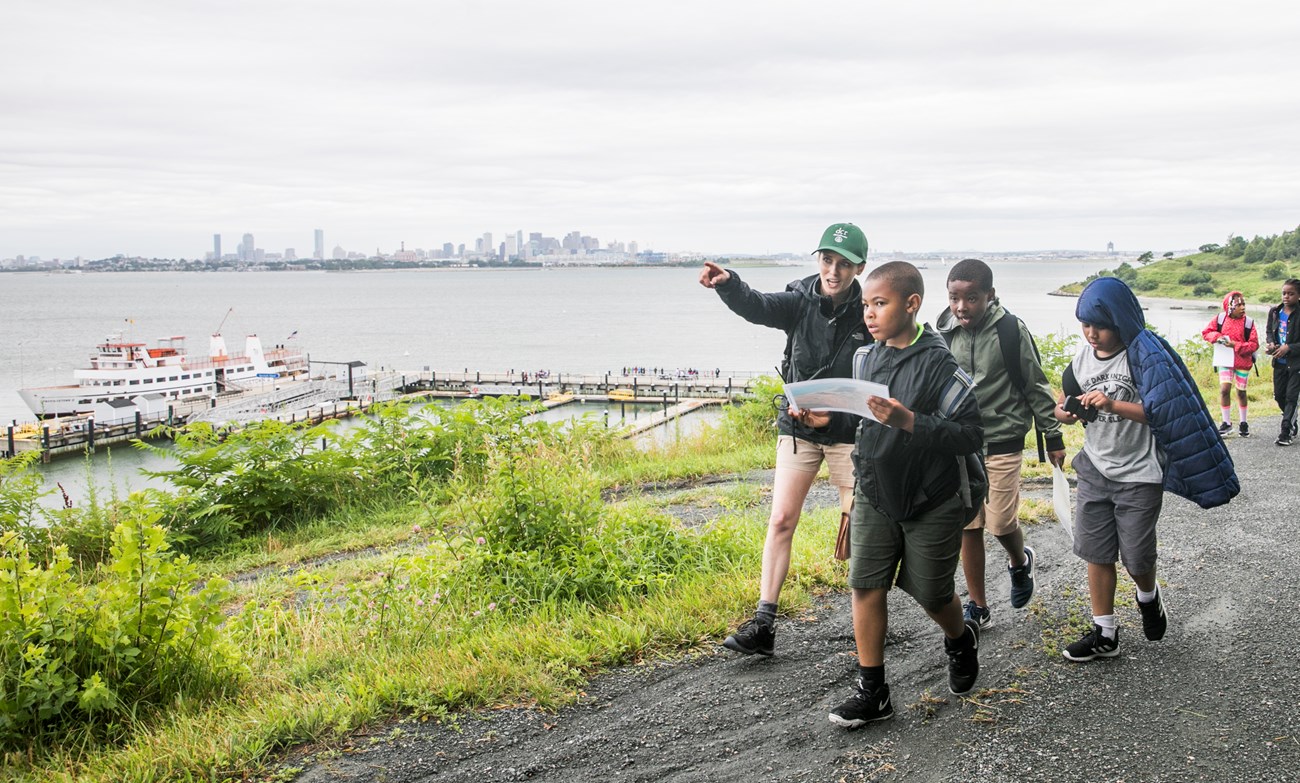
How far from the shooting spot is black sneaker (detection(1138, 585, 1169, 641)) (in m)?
4.29

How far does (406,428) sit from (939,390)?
8466 mm

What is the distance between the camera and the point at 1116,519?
420 cm

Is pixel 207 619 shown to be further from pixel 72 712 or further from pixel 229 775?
pixel 229 775

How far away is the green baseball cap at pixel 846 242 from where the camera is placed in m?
4.16

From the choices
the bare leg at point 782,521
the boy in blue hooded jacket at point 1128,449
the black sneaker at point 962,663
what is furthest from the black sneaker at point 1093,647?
the bare leg at point 782,521

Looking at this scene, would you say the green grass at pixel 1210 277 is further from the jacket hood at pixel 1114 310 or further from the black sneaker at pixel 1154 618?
the jacket hood at pixel 1114 310

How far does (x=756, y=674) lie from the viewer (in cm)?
412

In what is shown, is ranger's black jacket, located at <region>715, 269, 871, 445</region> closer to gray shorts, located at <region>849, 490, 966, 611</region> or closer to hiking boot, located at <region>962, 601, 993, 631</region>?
gray shorts, located at <region>849, 490, 966, 611</region>

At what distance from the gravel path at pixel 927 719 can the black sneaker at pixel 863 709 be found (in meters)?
0.04

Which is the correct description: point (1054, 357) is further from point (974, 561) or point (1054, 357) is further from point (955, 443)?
point (955, 443)

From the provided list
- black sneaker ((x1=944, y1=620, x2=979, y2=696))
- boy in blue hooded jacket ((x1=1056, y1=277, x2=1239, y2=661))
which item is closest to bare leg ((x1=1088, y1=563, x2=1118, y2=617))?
boy in blue hooded jacket ((x1=1056, y1=277, x2=1239, y2=661))

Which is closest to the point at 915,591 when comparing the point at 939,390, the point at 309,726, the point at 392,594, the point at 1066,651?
the point at 939,390

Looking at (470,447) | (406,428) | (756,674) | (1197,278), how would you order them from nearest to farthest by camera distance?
(756,674), (470,447), (406,428), (1197,278)

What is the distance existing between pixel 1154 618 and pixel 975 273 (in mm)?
1817
